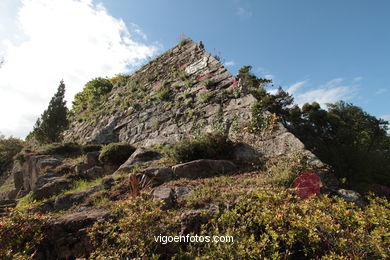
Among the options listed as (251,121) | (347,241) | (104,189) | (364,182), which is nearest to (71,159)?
(104,189)

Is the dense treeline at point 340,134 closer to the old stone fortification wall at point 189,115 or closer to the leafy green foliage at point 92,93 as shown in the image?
the old stone fortification wall at point 189,115

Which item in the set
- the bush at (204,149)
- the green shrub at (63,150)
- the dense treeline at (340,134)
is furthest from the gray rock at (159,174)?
the green shrub at (63,150)

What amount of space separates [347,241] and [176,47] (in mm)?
15238

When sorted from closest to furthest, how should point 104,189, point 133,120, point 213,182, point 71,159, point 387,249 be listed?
point 387,249, point 213,182, point 104,189, point 71,159, point 133,120

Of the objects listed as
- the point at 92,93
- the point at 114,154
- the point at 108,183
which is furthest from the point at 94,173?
the point at 92,93

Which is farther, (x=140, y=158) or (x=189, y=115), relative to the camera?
(x=189, y=115)

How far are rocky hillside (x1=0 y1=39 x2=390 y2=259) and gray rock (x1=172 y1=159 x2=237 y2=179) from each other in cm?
3

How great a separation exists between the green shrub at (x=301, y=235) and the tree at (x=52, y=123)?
43.0 feet

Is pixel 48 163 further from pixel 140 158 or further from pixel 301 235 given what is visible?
pixel 301 235

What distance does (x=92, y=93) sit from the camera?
18.2 m

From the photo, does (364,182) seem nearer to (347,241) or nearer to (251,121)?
(251,121)

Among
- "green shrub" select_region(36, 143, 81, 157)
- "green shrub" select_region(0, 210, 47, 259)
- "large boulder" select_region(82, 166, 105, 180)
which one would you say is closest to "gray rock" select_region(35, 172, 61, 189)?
"large boulder" select_region(82, 166, 105, 180)

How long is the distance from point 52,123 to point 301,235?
1439 centimetres

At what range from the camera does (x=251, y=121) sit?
6445 millimetres
